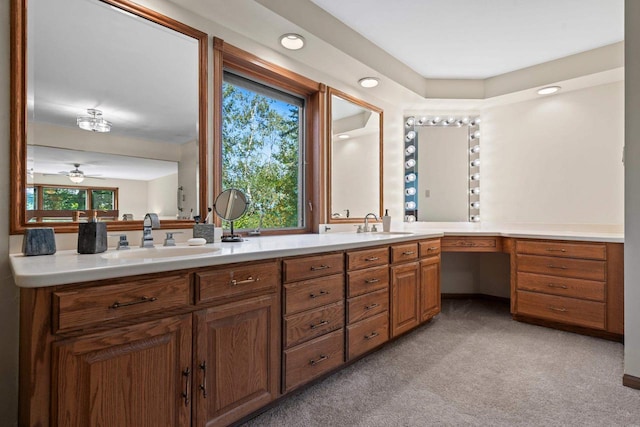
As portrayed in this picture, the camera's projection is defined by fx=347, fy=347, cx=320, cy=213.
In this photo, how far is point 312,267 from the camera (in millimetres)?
1941

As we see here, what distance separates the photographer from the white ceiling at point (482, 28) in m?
2.52

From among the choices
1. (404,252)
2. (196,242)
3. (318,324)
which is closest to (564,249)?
(404,252)

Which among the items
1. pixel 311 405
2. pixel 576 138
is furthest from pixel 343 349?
pixel 576 138

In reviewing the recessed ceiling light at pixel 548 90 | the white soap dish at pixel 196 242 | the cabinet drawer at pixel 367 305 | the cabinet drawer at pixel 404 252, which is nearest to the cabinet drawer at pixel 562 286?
the cabinet drawer at pixel 404 252

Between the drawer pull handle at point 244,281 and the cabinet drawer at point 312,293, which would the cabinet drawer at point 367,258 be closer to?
the cabinet drawer at point 312,293

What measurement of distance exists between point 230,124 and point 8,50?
125 centimetres

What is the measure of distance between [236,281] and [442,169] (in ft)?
10.5

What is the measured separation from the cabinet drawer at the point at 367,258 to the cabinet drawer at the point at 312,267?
0.31 feet

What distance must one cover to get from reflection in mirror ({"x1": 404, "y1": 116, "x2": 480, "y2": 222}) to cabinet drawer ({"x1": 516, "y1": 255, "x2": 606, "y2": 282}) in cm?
98

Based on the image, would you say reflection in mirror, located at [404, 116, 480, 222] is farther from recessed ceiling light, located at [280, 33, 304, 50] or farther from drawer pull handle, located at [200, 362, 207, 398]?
drawer pull handle, located at [200, 362, 207, 398]

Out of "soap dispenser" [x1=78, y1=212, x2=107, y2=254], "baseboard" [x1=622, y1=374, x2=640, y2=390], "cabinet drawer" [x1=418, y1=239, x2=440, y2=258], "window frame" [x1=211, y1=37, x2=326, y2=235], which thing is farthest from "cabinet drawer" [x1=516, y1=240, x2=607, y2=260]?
"soap dispenser" [x1=78, y1=212, x2=107, y2=254]

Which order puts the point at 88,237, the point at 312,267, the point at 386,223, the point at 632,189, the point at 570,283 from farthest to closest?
1. the point at 386,223
2. the point at 570,283
3. the point at 632,189
4. the point at 312,267
5. the point at 88,237

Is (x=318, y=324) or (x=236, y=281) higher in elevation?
(x=236, y=281)

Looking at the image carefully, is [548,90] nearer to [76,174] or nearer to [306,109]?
[306,109]
